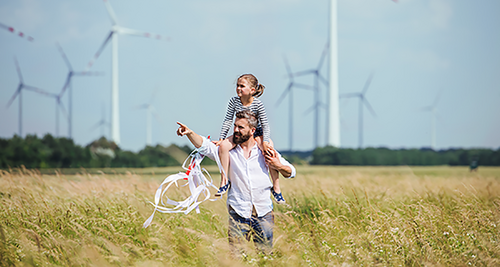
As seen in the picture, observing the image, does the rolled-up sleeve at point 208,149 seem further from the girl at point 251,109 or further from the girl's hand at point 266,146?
the girl's hand at point 266,146

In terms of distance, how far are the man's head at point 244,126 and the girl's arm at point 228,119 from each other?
1.01 ft

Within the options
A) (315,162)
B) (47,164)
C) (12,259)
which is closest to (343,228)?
(12,259)

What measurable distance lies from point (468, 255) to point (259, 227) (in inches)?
113

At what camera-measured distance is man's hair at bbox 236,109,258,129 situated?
5.51 meters

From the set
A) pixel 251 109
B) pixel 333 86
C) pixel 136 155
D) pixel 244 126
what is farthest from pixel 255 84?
pixel 136 155

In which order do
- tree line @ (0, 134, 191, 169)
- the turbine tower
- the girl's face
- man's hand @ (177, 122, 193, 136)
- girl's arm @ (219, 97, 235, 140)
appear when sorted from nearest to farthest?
man's hand @ (177, 122, 193, 136), the girl's face, girl's arm @ (219, 97, 235, 140), the turbine tower, tree line @ (0, 134, 191, 169)

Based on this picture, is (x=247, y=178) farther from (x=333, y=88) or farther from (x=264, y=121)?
(x=333, y=88)

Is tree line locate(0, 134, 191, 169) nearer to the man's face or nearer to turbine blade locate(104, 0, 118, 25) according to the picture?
turbine blade locate(104, 0, 118, 25)

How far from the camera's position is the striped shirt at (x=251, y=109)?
572 cm

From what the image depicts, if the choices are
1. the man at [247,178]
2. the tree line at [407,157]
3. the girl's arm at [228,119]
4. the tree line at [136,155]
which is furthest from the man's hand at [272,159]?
the tree line at [407,157]

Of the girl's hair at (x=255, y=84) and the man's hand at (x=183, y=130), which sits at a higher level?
the girl's hair at (x=255, y=84)

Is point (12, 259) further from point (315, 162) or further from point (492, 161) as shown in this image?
point (492, 161)

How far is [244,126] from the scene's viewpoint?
548 cm

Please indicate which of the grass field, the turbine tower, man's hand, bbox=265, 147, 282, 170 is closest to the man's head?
man's hand, bbox=265, 147, 282, 170
